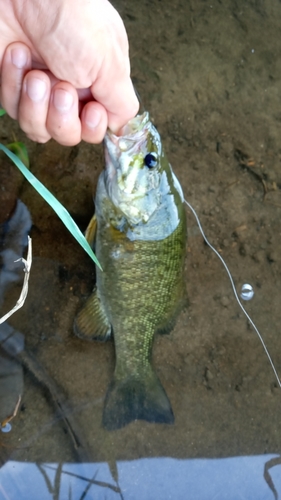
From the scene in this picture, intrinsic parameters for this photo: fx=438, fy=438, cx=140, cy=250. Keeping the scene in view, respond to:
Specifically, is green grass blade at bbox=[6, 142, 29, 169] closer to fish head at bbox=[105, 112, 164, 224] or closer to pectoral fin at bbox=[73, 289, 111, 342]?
fish head at bbox=[105, 112, 164, 224]

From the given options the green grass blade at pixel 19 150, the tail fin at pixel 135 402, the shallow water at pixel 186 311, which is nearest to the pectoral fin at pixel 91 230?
the shallow water at pixel 186 311

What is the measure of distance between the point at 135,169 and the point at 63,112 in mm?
657

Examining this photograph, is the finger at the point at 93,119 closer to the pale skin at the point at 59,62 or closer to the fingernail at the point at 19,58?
the pale skin at the point at 59,62

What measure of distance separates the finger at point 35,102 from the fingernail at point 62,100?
2cm

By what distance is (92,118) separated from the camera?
1.29 meters

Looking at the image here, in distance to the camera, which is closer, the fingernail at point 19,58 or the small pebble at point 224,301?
the fingernail at point 19,58

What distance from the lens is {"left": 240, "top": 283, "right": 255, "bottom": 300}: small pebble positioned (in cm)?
254

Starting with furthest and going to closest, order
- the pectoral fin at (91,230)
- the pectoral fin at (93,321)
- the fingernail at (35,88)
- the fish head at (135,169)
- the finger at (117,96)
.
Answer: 1. the pectoral fin at (93,321)
2. the pectoral fin at (91,230)
3. the fish head at (135,169)
4. the finger at (117,96)
5. the fingernail at (35,88)

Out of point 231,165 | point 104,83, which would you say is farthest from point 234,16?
point 104,83

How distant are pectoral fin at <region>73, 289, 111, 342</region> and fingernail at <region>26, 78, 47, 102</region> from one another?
1282 millimetres

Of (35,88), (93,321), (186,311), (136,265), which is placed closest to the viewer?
(35,88)

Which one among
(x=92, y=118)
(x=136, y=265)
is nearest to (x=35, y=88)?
(x=92, y=118)

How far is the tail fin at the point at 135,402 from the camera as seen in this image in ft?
7.38

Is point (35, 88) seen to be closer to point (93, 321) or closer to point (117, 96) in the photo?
point (117, 96)
